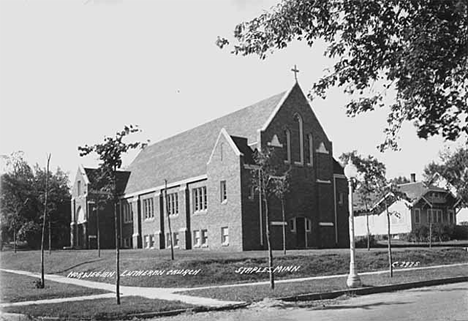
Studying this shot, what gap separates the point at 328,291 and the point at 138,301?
4.57 metres

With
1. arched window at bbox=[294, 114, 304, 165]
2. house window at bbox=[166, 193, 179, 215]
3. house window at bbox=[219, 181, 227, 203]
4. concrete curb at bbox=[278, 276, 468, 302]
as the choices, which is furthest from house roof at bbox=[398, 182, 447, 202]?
house window at bbox=[166, 193, 179, 215]

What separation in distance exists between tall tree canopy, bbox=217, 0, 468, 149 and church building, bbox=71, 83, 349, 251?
2429 centimetres

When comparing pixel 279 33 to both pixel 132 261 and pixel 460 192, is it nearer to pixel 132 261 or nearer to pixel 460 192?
pixel 460 192

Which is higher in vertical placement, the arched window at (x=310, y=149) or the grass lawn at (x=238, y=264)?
the arched window at (x=310, y=149)

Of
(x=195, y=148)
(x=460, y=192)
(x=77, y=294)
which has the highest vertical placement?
(x=195, y=148)

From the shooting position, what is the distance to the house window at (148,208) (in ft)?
148

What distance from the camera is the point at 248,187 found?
3344 cm

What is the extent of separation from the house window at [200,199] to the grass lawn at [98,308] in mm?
23197

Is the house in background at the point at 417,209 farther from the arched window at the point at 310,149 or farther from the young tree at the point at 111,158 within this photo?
the young tree at the point at 111,158

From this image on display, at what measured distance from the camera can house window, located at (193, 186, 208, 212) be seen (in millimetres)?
37719

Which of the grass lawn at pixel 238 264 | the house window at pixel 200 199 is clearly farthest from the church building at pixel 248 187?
the grass lawn at pixel 238 264

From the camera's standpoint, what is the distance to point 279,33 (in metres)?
5.52

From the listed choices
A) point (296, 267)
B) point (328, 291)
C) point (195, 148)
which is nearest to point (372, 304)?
point (328, 291)

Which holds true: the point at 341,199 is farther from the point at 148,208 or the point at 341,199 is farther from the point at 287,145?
the point at 148,208
